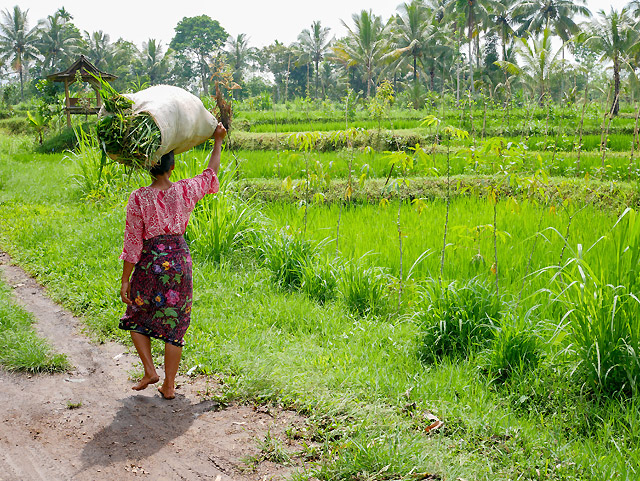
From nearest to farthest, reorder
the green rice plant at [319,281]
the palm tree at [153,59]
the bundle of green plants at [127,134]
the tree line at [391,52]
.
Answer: the bundle of green plants at [127,134], the green rice plant at [319,281], the tree line at [391,52], the palm tree at [153,59]

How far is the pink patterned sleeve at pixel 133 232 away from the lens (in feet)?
9.42

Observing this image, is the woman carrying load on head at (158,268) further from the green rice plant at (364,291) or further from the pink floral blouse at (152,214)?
the green rice plant at (364,291)

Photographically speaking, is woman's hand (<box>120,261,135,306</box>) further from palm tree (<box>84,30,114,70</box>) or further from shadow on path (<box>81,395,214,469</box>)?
Answer: palm tree (<box>84,30,114,70</box>)

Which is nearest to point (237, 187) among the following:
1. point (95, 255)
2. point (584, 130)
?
point (95, 255)

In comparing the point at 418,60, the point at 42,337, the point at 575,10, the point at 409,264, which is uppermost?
the point at 575,10

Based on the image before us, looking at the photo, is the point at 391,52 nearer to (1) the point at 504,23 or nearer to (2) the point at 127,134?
(1) the point at 504,23

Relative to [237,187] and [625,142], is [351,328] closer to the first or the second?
[237,187]

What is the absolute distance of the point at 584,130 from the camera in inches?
573

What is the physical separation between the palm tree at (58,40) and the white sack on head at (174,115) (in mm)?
53458

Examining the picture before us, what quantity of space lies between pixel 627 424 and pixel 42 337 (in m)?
3.66

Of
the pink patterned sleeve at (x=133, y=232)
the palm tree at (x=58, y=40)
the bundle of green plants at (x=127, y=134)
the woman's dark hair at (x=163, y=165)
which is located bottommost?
the pink patterned sleeve at (x=133, y=232)

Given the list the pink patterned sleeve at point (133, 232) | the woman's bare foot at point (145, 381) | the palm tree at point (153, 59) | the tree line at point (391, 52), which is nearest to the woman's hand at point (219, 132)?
the pink patterned sleeve at point (133, 232)

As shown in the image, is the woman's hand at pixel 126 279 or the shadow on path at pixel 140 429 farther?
the woman's hand at pixel 126 279

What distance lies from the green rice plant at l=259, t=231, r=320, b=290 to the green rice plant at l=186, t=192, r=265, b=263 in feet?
1.57
